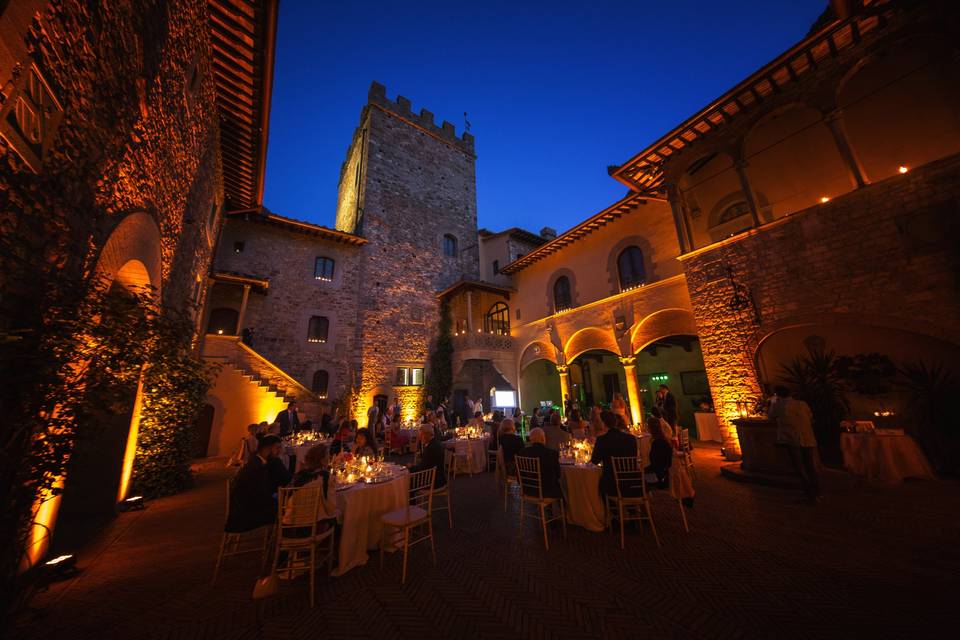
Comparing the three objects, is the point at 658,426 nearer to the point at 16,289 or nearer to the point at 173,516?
the point at 16,289

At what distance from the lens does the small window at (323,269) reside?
50.5 feet

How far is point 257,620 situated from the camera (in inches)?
116

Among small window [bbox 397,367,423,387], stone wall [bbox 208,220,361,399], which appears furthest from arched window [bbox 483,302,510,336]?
stone wall [bbox 208,220,361,399]

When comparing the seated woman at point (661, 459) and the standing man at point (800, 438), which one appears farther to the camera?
the standing man at point (800, 438)

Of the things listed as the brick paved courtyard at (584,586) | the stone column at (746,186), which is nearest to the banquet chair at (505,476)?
the brick paved courtyard at (584,586)

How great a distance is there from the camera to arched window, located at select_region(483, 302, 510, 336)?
59.9ft

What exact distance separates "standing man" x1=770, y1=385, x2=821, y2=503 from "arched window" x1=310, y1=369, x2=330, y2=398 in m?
15.0

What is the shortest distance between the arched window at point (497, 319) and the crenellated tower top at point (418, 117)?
11637 mm

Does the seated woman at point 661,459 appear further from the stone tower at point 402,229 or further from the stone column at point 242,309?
the stone column at point 242,309

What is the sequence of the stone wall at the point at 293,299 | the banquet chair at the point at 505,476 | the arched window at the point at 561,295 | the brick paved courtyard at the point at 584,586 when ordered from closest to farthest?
the brick paved courtyard at the point at 584,586 < the banquet chair at the point at 505,476 < the stone wall at the point at 293,299 < the arched window at the point at 561,295

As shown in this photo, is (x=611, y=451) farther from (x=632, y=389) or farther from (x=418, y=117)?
(x=418, y=117)

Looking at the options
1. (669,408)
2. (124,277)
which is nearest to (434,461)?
(124,277)

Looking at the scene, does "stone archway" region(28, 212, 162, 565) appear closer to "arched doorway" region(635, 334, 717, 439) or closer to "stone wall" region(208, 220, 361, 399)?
"stone wall" region(208, 220, 361, 399)

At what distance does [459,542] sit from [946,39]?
13.2 metres
